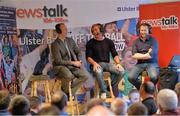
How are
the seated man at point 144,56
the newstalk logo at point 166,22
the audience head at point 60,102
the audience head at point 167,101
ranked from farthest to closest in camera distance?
the newstalk logo at point 166,22 < the seated man at point 144,56 < the audience head at point 60,102 < the audience head at point 167,101

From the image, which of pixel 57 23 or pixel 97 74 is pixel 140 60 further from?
pixel 57 23

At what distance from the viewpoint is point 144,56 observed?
6855 mm

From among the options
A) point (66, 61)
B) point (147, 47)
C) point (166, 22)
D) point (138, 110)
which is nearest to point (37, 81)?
point (66, 61)

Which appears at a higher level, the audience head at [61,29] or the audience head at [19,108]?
the audience head at [61,29]

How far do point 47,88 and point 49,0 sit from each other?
1629 mm

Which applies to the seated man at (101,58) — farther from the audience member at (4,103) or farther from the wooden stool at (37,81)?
the audience member at (4,103)

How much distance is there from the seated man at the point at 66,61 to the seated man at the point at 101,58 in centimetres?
20

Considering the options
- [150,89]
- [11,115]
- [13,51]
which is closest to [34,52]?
[13,51]

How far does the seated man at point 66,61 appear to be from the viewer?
Answer: 6688mm

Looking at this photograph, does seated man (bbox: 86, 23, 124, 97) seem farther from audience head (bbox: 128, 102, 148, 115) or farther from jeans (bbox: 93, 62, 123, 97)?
audience head (bbox: 128, 102, 148, 115)

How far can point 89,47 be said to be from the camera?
7105mm

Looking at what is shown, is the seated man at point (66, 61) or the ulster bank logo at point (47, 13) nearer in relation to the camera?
the seated man at point (66, 61)

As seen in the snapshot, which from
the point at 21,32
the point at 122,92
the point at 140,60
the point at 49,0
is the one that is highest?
the point at 49,0

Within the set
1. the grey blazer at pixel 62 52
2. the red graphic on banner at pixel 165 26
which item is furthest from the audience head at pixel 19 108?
the red graphic on banner at pixel 165 26
